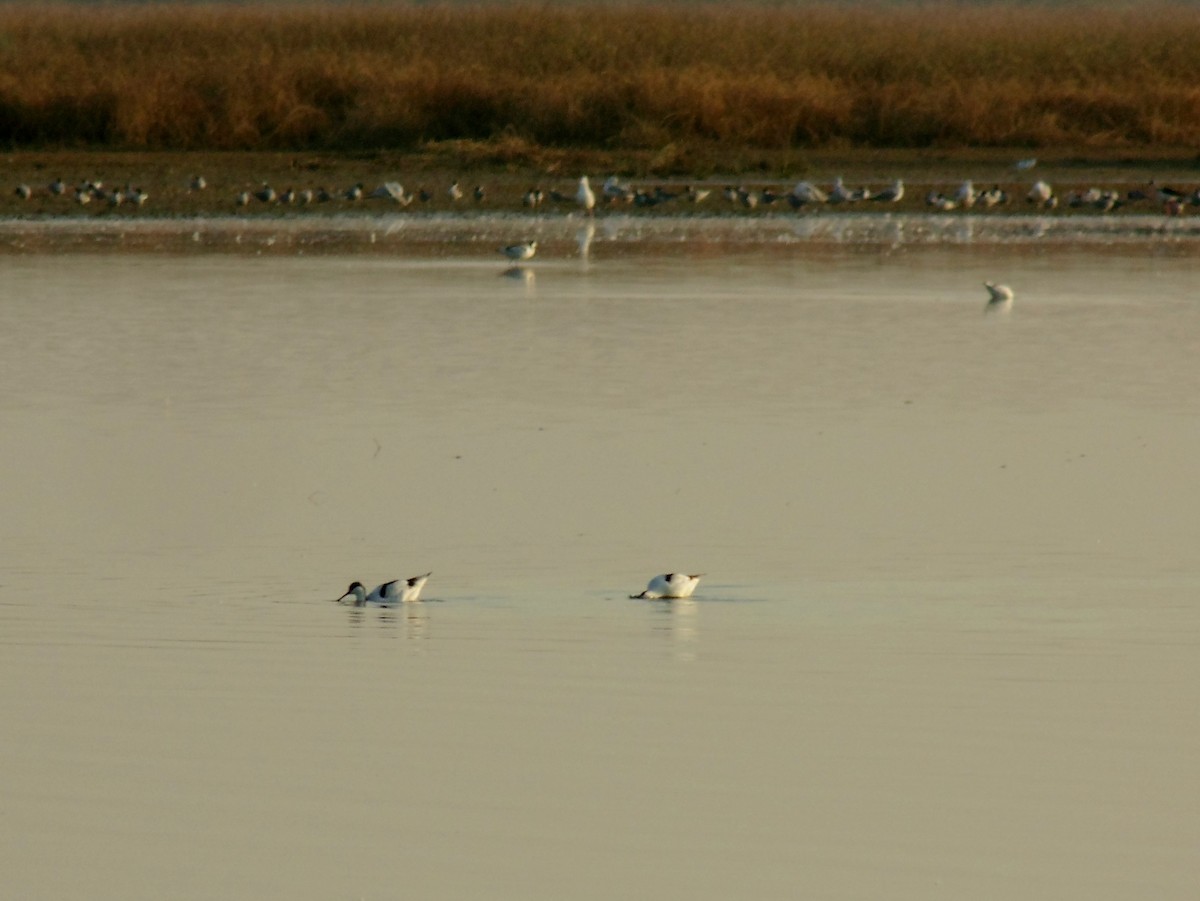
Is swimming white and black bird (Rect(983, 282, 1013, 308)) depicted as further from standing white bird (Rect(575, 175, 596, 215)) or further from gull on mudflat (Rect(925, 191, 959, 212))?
standing white bird (Rect(575, 175, 596, 215))

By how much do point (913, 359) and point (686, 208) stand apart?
40.3 feet

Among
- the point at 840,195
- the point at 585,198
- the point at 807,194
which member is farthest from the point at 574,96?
the point at 807,194

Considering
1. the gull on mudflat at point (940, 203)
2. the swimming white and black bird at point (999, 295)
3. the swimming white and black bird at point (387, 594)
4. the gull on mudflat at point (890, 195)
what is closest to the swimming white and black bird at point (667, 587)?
the swimming white and black bird at point (387, 594)

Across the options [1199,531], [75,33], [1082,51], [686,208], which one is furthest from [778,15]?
[1199,531]

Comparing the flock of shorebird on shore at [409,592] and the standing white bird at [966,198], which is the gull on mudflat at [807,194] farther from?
the flock of shorebird on shore at [409,592]

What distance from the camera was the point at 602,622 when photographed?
6.31 metres

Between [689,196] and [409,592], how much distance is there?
737 inches

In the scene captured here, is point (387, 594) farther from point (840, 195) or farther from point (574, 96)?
point (574, 96)

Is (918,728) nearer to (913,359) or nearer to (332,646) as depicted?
Result: (332,646)

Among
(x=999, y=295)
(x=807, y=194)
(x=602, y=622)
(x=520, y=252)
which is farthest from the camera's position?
(x=807, y=194)

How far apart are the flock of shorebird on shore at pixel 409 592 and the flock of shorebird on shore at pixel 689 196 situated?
1756 cm

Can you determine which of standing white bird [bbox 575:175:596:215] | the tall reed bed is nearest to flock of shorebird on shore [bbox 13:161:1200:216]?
standing white bird [bbox 575:175:596:215]

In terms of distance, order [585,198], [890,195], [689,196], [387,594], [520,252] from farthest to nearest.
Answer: [689,196] → [890,195] → [585,198] → [520,252] → [387,594]

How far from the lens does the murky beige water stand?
4.50 meters
